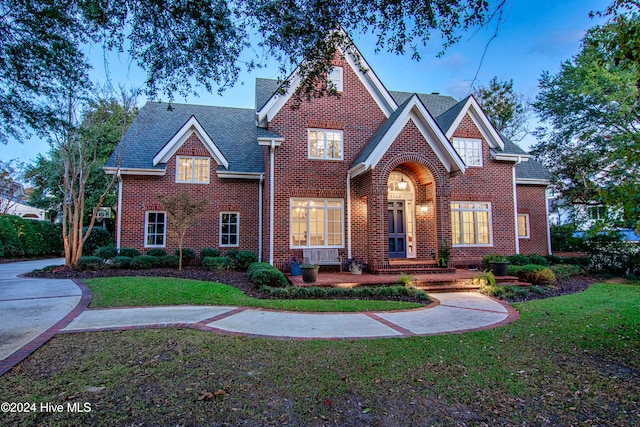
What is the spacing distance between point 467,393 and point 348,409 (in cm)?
128

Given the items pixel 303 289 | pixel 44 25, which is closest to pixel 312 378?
pixel 303 289

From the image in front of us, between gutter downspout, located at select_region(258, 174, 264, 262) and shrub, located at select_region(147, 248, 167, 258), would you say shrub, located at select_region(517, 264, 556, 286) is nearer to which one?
gutter downspout, located at select_region(258, 174, 264, 262)

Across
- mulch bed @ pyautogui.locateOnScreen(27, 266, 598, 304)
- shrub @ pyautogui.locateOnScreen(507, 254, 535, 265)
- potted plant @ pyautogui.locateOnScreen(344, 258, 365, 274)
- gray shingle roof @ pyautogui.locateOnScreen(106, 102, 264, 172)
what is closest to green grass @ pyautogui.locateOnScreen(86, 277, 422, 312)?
mulch bed @ pyautogui.locateOnScreen(27, 266, 598, 304)

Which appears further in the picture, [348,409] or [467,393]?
[467,393]

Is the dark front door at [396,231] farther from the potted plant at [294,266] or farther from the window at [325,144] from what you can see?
the potted plant at [294,266]

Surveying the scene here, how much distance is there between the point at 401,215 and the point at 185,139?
9.65 meters

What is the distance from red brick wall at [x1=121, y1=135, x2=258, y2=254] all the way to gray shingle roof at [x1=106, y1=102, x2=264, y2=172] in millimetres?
707

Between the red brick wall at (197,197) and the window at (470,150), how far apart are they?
9.06 m

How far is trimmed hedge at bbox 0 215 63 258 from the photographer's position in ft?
57.4

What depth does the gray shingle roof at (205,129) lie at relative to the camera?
14.4m

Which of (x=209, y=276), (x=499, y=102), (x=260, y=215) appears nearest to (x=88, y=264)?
(x=209, y=276)

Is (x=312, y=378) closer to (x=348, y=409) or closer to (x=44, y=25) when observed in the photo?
(x=348, y=409)

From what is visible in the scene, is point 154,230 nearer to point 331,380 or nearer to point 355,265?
point 355,265

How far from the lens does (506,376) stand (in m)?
3.78
